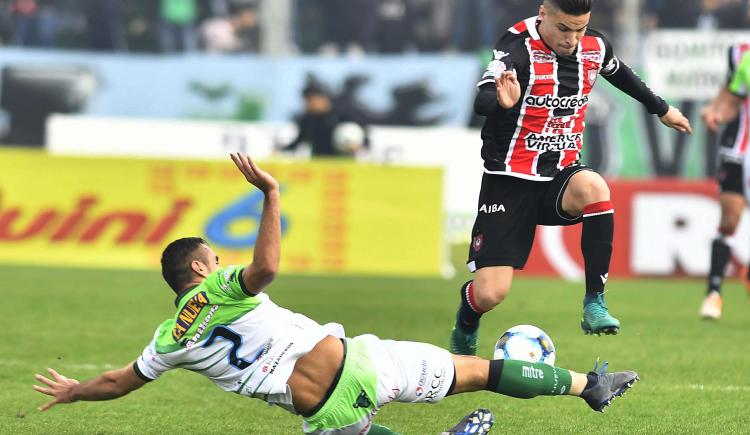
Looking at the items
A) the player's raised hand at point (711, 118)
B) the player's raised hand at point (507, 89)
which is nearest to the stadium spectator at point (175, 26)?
the player's raised hand at point (711, 118)

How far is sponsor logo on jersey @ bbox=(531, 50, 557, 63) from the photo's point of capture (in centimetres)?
738

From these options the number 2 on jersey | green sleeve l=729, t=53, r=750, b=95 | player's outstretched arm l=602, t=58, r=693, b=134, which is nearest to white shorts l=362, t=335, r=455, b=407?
the number 2 on jersey

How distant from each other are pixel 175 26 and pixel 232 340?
51.7 ft

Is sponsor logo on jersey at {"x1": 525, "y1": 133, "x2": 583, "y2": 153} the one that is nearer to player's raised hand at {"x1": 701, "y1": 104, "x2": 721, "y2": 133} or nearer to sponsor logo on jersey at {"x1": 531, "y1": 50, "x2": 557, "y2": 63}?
sponsor logo on jersey at {"x1": 531, "y1": 50, "x2": 557, "y2": 63}

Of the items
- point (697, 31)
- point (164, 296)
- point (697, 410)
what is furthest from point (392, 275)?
point (697, 410)

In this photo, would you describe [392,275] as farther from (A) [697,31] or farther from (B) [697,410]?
(B) [697,410]

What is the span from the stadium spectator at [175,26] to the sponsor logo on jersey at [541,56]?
14.3 meters

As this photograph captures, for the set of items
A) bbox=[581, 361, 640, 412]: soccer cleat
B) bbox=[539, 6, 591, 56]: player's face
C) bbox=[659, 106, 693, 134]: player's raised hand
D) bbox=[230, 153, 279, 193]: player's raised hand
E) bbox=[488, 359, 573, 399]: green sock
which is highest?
bbox=[539, 6, 591, 56]: player's face

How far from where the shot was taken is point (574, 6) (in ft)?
23.1

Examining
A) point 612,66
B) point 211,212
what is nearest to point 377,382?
point 612,66

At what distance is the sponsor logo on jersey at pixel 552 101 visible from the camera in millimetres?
7422

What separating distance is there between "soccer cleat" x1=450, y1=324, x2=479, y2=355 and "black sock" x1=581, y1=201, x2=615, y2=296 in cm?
92

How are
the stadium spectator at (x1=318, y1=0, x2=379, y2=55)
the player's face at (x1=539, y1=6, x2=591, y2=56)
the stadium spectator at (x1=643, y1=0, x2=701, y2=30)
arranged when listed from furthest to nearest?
the stadium spectator at (x1=318, y1=0, x2=379, y2=55)
the stadium spectator at (x1=643, y1=0, x2=701, y2=30)
the player's face at (x1=539, y1=6, x2=591, y2=56)

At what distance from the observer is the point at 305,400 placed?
5.99 metres
